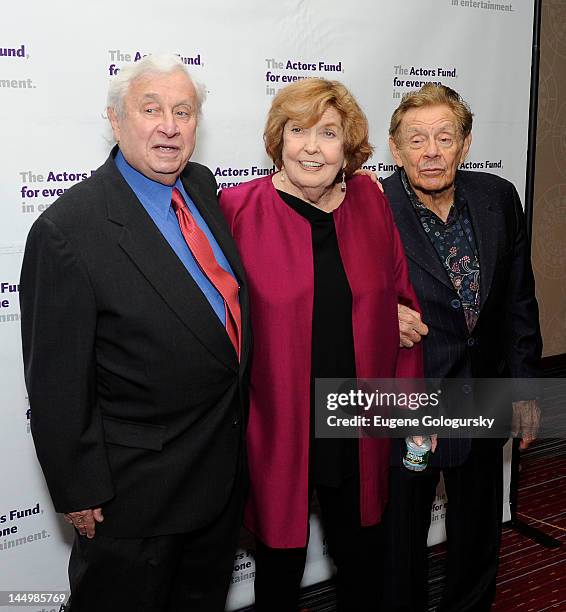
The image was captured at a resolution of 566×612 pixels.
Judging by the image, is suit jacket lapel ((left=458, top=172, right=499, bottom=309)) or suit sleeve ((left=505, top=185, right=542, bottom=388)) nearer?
suit jacket lapel ((left=458, top=172, right=499, bottom=309))

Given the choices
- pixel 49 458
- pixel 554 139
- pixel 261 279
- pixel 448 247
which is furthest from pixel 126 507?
pixel 554 139

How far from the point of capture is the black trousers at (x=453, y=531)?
2.34m

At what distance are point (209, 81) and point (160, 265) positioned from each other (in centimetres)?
102

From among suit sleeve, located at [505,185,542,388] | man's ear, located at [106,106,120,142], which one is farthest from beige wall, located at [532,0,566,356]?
man's ear, located at [106,106,120,142]

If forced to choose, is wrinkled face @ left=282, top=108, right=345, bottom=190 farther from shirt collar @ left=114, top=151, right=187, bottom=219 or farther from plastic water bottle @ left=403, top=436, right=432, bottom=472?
plastic water bottle @ left=403, top=436, right=432, bottom=472

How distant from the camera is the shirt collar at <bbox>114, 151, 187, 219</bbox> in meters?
1.80

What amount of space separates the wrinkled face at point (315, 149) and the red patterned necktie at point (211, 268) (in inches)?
12.5

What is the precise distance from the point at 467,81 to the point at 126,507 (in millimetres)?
2209

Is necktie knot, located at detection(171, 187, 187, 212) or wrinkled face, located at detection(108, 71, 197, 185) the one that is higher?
wrinkled face, located at detection(108, 71, 197, 185)

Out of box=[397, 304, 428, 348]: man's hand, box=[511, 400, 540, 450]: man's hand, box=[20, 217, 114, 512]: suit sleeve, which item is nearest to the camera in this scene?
box=[20, 217, 114, 512]: suit sleeve

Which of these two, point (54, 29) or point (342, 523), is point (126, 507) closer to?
point (342, 523)

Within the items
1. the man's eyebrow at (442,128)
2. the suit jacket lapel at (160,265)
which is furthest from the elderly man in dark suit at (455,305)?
the suit jacket lapel at (160,265)

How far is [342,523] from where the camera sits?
7.22 ft

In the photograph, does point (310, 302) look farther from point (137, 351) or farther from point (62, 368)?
point (62, 368)
